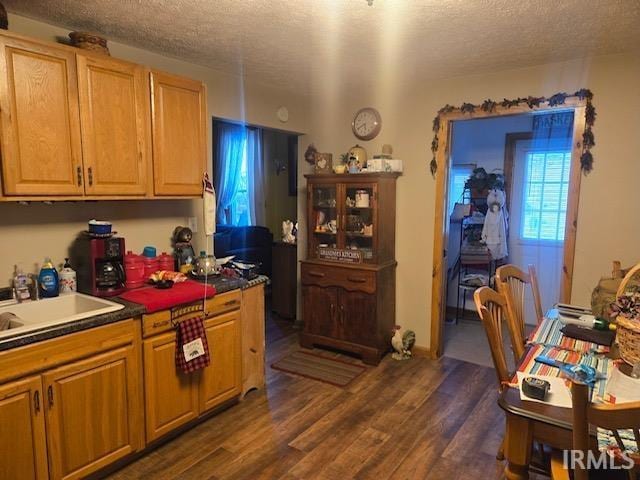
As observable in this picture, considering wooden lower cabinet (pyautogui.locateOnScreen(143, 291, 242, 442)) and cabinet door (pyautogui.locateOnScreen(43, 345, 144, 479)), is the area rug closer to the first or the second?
wooden lower cabinet (pyautogui.locateOnScreen(143, 291, 242, 442))

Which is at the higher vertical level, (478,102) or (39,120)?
(478,102)

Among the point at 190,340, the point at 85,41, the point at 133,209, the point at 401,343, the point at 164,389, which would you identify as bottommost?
the point at 401,343

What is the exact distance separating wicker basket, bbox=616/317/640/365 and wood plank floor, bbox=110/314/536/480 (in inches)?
40.3

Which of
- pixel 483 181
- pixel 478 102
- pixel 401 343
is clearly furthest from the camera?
pixel 483 181

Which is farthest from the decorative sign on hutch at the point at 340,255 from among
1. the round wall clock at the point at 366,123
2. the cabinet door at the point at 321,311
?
the round wall clock at the point at 366,123

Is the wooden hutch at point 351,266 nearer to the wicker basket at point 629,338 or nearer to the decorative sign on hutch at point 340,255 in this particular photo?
the decorative sign on hutch at point 340,255

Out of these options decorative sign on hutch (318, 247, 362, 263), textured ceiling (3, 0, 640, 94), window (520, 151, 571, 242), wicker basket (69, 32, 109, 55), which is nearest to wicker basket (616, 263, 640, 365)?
textured ceiling (3, 0, 640, 94)

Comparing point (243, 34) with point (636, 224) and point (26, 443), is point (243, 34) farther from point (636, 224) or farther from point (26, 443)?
point (636, 224)

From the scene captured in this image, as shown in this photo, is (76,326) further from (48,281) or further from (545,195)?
(545,195)

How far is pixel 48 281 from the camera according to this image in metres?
2.31

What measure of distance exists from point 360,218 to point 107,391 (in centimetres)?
238

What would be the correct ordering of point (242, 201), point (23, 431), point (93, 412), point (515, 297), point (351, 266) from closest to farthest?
point (23, 431) < point (93, 412) < point (515, 297) < point (351, 266) < point (242, 201)

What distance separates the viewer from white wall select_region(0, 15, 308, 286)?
2.30 meters

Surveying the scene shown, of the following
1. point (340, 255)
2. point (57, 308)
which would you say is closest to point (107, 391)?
point (57, 308)
